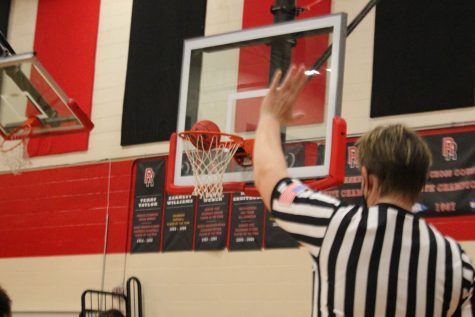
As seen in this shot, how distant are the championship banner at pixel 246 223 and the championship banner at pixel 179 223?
55 centimetres

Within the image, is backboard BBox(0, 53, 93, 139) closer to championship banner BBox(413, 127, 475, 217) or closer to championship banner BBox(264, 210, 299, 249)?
championship banner BBox(264, 210, 299, 249)

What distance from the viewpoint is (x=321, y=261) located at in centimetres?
212

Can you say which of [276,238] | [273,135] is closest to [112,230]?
[276,238]

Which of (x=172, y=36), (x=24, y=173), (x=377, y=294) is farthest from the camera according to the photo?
(x=24, y=173)

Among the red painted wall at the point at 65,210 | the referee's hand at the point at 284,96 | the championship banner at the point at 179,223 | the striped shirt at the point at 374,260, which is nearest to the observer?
the striped shirt at the point at 374,260

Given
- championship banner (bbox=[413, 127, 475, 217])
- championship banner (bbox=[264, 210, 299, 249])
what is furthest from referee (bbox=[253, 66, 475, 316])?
championship banner (bbox=[264, 210, 299, 249])

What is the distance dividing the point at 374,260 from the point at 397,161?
0.90 feet

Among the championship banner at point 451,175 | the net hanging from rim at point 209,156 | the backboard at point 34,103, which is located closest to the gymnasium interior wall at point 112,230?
the championship banner at point 451,175

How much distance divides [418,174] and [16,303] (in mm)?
8339

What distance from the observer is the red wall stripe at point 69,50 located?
32.4 ft

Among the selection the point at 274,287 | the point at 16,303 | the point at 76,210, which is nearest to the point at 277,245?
the point at 274,287

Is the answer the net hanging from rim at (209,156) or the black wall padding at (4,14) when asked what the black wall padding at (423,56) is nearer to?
the net hanging from rim at (209,156)

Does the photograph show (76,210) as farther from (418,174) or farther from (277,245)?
(418,174)

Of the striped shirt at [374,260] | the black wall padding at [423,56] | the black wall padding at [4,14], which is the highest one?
the black wall padding at [4,14]
